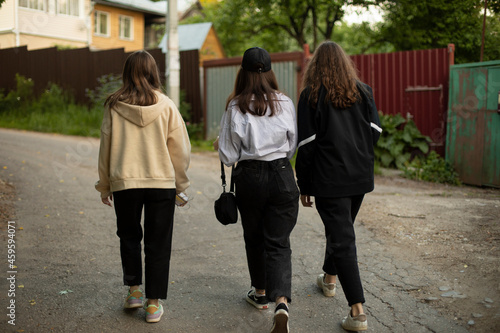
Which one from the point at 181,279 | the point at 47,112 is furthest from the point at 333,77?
the point at 47,112

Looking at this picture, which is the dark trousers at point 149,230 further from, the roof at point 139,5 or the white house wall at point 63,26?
the roof at point 139,5

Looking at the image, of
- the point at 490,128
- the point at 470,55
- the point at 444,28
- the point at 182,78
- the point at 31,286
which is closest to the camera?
the point at 31,286

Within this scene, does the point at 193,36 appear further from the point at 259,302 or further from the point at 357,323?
the point at 357,323

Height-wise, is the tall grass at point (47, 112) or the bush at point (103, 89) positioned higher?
the bush at point (103, 89)

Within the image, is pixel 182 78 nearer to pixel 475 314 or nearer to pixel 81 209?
pixel 81 209

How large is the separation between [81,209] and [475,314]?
4.62m

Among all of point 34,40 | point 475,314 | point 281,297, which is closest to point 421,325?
point 475,314

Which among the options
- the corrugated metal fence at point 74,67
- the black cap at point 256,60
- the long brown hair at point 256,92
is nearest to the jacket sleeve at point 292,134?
the long brown hair at point 256,92

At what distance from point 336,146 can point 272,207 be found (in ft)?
1.90

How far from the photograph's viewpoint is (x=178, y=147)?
3350 mm

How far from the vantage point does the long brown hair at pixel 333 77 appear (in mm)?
3184

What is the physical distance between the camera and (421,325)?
327 cm

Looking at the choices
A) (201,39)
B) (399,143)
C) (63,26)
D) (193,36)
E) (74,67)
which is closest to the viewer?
(399,143)

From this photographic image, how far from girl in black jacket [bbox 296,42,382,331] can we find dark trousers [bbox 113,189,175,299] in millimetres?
953
